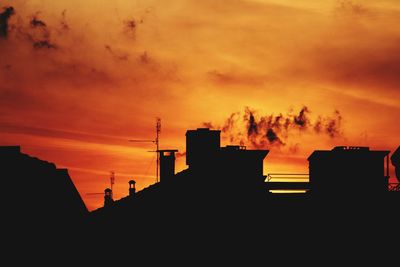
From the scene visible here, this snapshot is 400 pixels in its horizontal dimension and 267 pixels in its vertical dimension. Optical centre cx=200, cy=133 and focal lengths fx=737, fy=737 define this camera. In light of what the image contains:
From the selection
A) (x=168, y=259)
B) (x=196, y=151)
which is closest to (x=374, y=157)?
(x=196, y=151)

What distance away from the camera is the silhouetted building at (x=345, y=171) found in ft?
139

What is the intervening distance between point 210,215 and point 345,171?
1603cm

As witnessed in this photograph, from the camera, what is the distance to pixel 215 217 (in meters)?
30.1

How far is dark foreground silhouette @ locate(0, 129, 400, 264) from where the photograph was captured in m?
28.7

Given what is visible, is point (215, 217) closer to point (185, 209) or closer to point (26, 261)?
point (185, 209)

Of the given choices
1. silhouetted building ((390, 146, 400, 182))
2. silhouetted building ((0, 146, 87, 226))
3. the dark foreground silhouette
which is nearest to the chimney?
the dark foreground silhouette

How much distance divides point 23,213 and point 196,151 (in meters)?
8.83

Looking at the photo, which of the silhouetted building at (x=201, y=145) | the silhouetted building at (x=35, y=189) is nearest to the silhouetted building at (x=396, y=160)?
the silhouetted building at (x=201, y=145)

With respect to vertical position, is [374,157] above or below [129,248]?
above

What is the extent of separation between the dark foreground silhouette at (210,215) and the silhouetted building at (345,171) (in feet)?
28.4

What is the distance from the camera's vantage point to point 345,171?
43.9 meters

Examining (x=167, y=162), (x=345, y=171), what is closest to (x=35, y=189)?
(x=167, y=162)

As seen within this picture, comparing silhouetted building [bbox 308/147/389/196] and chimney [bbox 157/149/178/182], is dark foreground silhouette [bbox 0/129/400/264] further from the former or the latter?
silhouetted building [bbox 308/147/389/196]

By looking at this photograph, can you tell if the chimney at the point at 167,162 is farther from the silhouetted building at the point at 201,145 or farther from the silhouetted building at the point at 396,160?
the silhouetted building at the point at 396,160
